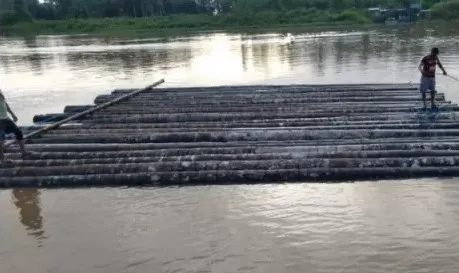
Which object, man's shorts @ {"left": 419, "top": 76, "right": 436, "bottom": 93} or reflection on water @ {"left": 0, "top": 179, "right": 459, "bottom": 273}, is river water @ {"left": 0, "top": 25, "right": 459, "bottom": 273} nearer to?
reflection on water @ {"left": 0, "top": 179, "right": 459, "bottom": 273}

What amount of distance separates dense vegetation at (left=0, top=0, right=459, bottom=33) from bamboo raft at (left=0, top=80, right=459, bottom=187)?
181ft

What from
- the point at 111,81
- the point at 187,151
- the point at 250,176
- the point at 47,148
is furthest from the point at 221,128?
the point at 111,81

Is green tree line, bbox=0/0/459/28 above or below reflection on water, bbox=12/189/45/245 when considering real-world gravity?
above

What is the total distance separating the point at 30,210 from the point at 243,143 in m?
3.92

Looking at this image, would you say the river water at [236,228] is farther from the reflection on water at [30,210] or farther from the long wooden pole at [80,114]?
the long wooden pole at [80,114]

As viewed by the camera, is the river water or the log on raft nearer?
the river water

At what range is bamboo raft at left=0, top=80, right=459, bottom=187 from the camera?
351 inches

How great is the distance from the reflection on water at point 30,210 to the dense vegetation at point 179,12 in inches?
2356

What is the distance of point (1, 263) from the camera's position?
6.70 meters

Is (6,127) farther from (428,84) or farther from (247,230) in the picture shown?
(428,84)

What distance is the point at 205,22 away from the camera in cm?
7162

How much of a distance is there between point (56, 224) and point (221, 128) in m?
4.33

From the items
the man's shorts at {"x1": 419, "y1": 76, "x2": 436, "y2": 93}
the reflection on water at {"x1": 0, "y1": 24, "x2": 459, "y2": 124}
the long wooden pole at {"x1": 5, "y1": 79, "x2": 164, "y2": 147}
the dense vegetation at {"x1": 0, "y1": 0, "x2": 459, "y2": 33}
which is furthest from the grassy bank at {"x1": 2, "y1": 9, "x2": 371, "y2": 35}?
the man's shorts at {"x1": 419, "y1": 76, "x2": 436, "y2": 93}

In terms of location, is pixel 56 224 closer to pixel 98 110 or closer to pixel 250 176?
pixel 250 176
